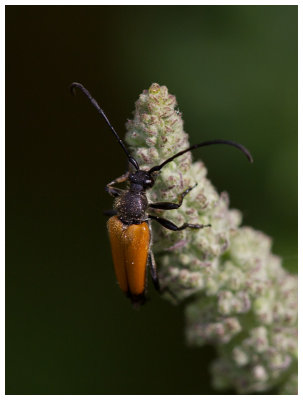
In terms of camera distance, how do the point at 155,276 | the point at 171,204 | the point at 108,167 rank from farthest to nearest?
the point at 108,167
the point at 155,276
the point at 171,204

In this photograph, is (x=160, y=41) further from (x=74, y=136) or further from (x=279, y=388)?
(x=279, y=388)

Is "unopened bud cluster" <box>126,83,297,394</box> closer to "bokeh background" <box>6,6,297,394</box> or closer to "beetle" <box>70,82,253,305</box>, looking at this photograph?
"beetle" <box>70,82,253,305</box>

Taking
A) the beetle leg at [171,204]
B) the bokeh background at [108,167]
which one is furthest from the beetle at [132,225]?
the bokeh background at [108,167]

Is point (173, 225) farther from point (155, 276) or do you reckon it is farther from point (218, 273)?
point (155, 276)

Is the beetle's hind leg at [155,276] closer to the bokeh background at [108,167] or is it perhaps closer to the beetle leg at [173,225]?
the beetle leg at [173,225]

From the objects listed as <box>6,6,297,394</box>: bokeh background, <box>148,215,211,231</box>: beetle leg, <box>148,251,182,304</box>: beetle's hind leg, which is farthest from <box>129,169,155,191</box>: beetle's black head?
<box>6,6,297,394</box>: bokeh background

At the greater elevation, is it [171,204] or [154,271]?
[171,204]

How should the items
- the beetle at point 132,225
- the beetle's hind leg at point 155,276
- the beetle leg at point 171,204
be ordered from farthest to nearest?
1. the beetle's hind leg at point 155,276
2. the beetle at point 132,225
3. the beetle leg at point 171,204

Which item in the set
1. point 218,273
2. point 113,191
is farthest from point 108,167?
point 218,273
